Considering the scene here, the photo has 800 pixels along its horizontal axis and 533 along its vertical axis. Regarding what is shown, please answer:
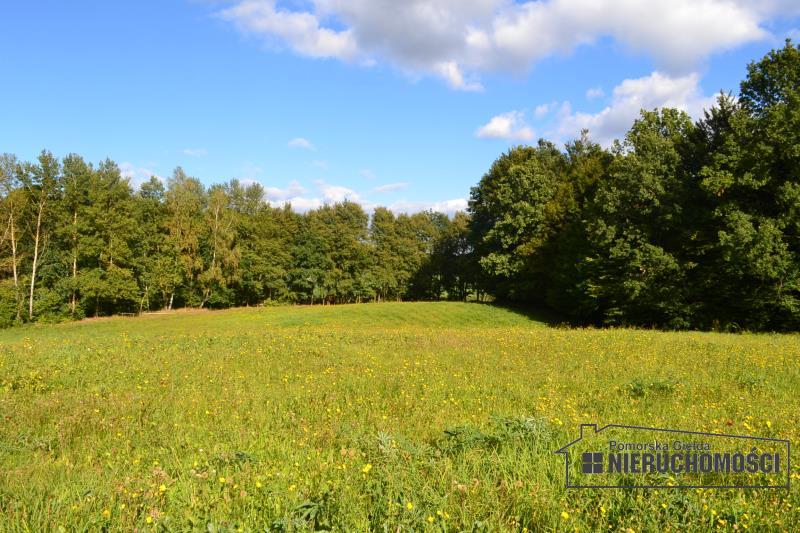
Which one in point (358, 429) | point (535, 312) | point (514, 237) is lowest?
point (535, 312)

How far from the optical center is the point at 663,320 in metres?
32.2

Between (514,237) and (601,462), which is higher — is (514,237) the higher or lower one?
the higher one

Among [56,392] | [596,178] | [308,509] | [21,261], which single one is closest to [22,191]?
[21,261]

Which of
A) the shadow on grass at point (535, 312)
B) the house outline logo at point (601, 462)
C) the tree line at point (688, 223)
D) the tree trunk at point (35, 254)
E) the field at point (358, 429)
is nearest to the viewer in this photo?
the field at point (358, 429)

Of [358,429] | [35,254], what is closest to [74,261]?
[35,254]

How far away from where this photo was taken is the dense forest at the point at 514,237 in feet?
85.4

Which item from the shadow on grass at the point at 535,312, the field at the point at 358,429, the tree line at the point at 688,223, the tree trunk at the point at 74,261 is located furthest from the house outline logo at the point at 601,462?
the tree trunk at the point at 74,261

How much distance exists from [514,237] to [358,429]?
4245 centimetres

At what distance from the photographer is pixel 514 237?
46844 millimetres

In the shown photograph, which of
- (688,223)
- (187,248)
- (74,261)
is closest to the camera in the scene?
(688,223)

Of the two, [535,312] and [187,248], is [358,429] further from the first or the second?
[187,248]

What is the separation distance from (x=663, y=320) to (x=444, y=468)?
1312 inches

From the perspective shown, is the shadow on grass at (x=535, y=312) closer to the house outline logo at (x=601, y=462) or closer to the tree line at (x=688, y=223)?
the tree line at (x=688, y=223)

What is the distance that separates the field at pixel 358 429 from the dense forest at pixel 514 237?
16202 mm
